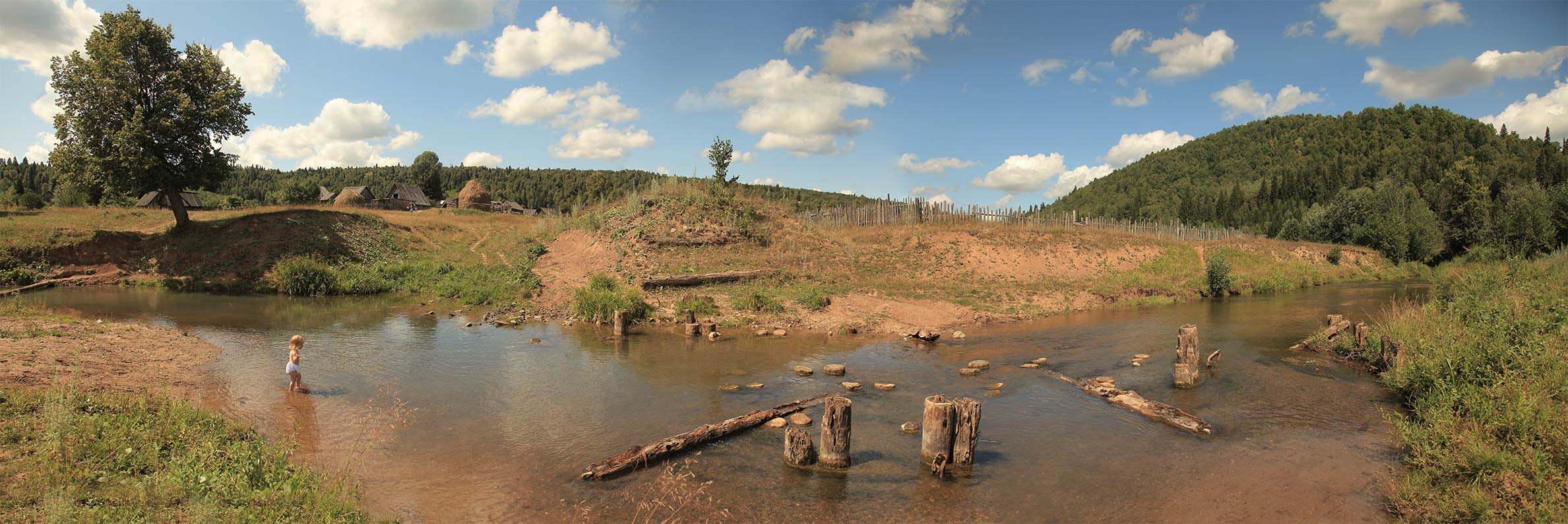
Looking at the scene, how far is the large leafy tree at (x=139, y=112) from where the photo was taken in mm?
26109

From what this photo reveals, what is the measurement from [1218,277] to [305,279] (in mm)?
39257

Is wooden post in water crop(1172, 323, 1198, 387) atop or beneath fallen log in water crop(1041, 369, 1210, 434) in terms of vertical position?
atop

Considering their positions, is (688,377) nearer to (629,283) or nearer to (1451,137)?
(629,283)

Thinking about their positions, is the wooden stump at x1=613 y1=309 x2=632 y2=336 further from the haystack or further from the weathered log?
the haystack

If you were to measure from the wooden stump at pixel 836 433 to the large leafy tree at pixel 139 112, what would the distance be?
111ft

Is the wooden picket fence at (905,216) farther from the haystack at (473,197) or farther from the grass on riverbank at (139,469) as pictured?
the haystack at (473,197)

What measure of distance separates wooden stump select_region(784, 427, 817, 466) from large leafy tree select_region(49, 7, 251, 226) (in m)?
33.4

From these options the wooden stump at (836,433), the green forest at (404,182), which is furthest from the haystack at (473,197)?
the wooden stump at (836,433)

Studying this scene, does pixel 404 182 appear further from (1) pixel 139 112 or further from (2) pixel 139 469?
(2) pixel 139 469

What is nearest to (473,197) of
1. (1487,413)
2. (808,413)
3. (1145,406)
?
(808,413)

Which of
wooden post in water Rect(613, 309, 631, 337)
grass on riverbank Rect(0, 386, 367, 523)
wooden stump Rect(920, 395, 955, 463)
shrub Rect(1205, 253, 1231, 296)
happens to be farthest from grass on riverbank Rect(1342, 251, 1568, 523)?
shrub Rect(1205, 253, 1231, 296)

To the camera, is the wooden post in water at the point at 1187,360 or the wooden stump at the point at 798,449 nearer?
the wooden stump at the point at 798,449

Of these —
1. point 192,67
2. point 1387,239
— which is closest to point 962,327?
point 192,67

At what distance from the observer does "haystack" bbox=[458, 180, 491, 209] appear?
5800 centimetres
